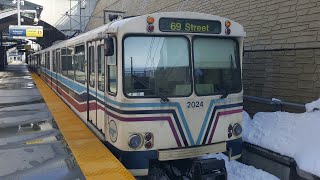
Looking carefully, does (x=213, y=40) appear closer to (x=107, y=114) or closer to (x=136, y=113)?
(x=136, y=113)

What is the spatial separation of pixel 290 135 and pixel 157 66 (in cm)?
310

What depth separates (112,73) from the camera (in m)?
5.52

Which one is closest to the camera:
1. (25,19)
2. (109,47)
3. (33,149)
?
(109,47)

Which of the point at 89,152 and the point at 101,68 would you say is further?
the point at 101,68

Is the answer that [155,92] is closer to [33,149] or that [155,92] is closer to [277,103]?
[33,149]

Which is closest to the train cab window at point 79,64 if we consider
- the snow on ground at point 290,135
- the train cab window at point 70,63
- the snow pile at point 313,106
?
the train cab window at point 70,63

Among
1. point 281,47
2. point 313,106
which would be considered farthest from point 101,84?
point 281,47

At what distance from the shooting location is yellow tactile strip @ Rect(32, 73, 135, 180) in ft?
15.1

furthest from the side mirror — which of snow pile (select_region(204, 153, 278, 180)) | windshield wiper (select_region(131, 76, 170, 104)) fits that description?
snow pile (select_region(204, 153, 278, 180))

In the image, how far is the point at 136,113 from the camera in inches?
203

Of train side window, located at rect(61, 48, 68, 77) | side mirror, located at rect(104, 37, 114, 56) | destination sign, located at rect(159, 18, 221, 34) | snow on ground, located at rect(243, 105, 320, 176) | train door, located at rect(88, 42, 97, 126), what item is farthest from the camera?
train side window, located at rect(61, 48, 68, 77)

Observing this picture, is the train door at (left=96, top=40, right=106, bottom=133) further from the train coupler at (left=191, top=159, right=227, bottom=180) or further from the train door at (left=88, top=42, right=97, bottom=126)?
the train coupler at (left=191, top=159, right=227, bottom=180)

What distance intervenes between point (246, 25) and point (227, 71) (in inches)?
178

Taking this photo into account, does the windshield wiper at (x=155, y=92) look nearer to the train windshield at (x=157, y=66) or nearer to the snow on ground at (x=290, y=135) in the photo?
the train windshield at (x=157, y=66)
